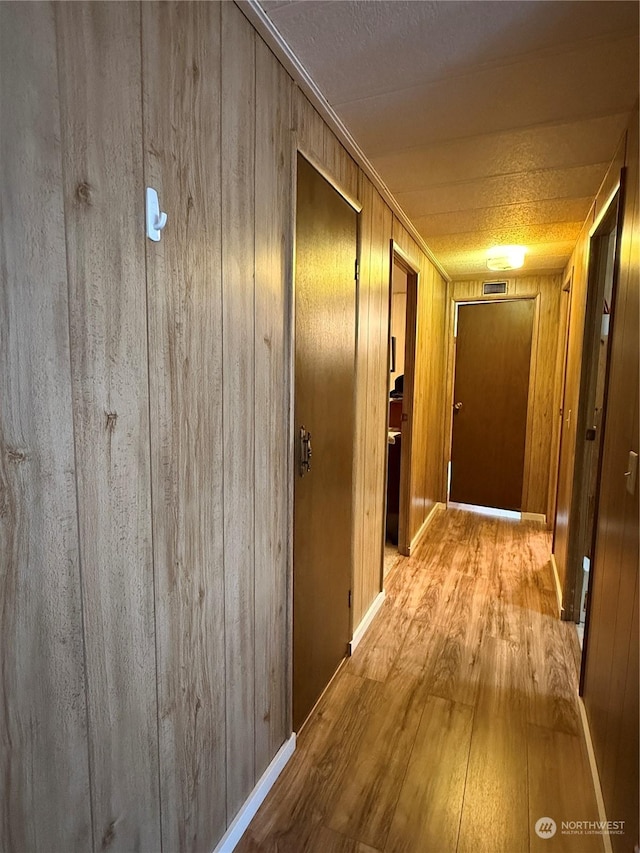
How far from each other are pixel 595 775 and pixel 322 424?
156 cm

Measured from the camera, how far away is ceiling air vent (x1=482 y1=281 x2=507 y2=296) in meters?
4.35

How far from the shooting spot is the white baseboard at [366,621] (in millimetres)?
2312

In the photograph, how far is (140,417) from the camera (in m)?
0.92

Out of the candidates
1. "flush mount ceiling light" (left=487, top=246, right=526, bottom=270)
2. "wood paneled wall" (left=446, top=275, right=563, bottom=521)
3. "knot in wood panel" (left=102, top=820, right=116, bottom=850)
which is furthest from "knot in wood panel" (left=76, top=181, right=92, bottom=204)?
"wood paneled wall" (left=446, top=275, right=563, bottom=521)

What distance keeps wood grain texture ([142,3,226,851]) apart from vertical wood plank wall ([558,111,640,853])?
108cm

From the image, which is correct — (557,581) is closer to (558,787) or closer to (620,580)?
(558,787)

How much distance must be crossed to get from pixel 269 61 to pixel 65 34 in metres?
0.77

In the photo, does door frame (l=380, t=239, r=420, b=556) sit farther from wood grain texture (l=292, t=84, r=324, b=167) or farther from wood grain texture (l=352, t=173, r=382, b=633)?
wood grain texture (l=292, t=84, r=324, b=167)

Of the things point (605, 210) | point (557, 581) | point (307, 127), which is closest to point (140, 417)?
point (307, 127)

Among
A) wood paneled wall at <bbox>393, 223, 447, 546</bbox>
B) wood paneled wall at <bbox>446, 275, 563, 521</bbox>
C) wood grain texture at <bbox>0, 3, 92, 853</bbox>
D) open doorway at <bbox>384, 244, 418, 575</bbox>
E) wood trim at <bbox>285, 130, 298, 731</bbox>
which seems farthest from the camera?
wood paneled wall at <bbox>446, 275, 563, 521</bbox>

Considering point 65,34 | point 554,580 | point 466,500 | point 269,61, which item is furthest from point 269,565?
point 466,500

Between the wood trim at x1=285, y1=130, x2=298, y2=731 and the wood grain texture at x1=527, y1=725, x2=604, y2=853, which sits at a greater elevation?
A: the wood trim at x1=285, y1=130, x2=298, y2=731

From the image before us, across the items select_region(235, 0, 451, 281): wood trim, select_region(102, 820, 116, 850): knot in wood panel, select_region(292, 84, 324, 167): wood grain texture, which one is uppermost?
select_region(235, 0, 451, 281): wood trim

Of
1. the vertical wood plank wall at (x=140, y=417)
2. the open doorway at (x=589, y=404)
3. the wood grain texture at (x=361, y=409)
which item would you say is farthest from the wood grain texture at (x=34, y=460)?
the open doorway at (x=589, y=404)
